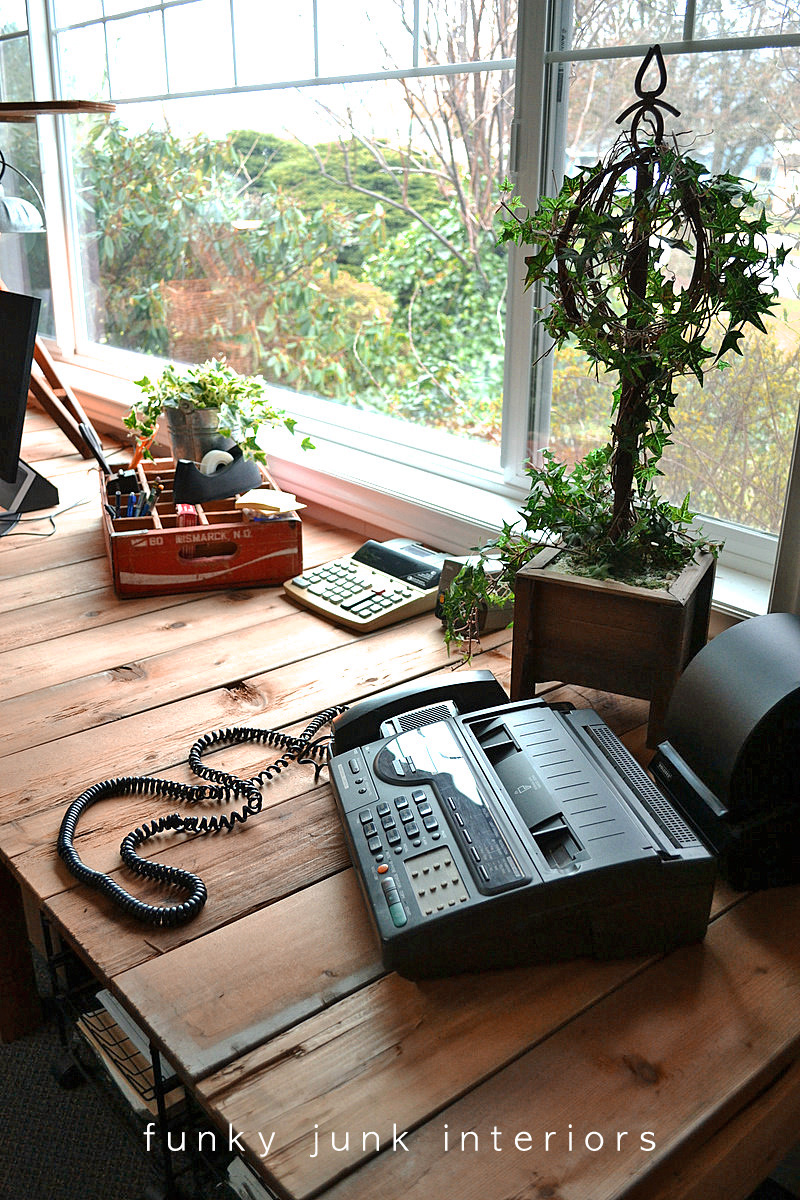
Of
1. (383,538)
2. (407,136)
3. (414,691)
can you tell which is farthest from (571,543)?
(407,136)

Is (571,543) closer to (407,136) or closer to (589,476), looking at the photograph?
(589,476)

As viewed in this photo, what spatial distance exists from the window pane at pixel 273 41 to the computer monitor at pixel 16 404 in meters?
0.76

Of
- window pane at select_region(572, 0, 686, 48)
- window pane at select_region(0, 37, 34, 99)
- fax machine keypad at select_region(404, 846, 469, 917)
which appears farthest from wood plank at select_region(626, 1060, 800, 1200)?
window pane at select_region(0, 37, 34, 99)

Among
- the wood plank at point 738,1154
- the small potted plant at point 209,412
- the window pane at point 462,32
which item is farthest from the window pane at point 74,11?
the wood plank at point 738,1154

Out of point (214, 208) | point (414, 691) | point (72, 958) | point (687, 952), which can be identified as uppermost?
point (214, 208)

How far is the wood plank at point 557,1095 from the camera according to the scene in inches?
29.5

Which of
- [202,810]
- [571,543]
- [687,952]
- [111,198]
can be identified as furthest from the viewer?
[111,198]

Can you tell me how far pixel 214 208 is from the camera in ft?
8.34

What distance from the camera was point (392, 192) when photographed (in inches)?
83.6

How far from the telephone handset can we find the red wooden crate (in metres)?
0.62

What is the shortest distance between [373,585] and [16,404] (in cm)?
84

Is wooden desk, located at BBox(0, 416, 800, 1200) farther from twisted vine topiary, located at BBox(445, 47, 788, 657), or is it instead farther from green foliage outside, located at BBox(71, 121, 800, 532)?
green foliage outside, located at BBox(71, 121, 800, 532)

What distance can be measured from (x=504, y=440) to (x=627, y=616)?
0.75m

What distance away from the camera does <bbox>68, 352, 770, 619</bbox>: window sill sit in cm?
186
